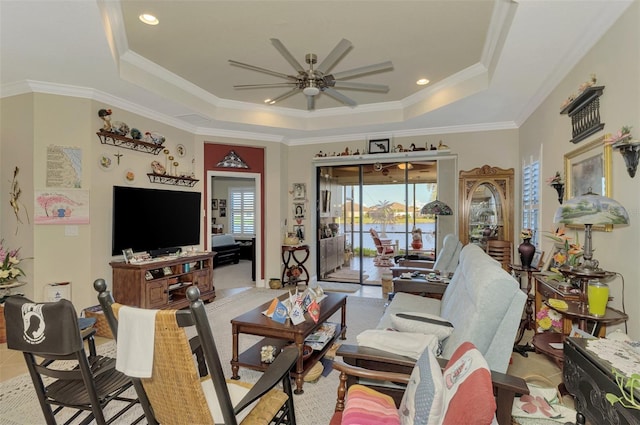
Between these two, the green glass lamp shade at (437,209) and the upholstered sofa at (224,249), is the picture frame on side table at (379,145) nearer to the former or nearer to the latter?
the green glass lamp shade at (437,209)

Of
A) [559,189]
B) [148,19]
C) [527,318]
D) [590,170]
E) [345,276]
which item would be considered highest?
[148,19]

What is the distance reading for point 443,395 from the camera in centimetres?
115

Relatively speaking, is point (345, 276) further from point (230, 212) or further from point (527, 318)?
point (230, 212)

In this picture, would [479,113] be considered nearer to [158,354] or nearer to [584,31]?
[584,31]

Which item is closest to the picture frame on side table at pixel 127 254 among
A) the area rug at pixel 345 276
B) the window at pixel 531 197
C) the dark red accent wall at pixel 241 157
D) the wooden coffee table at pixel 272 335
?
the dark red accent wall at pixel 241 157

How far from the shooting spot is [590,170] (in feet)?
8.61

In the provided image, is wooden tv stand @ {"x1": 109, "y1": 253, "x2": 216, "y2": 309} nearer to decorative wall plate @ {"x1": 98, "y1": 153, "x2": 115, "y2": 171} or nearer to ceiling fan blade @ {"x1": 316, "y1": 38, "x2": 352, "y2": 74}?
decorative wall plate @ {"x1": 98, "y1": 153, "x2": 115, "y2": 171}

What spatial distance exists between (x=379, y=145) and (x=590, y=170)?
11.6 feet

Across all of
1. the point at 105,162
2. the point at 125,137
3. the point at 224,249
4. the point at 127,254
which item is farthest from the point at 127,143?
the point at 224,249

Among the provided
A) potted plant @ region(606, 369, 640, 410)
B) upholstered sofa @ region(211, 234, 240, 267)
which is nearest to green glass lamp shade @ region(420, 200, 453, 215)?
potted plant @ region(606, 369, 640, 410)

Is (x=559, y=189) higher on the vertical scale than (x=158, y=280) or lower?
higher

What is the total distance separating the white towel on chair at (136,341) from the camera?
4.07ft

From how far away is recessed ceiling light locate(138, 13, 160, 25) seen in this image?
2.92 m

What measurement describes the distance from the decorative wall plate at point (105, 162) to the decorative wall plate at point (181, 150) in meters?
1.11
